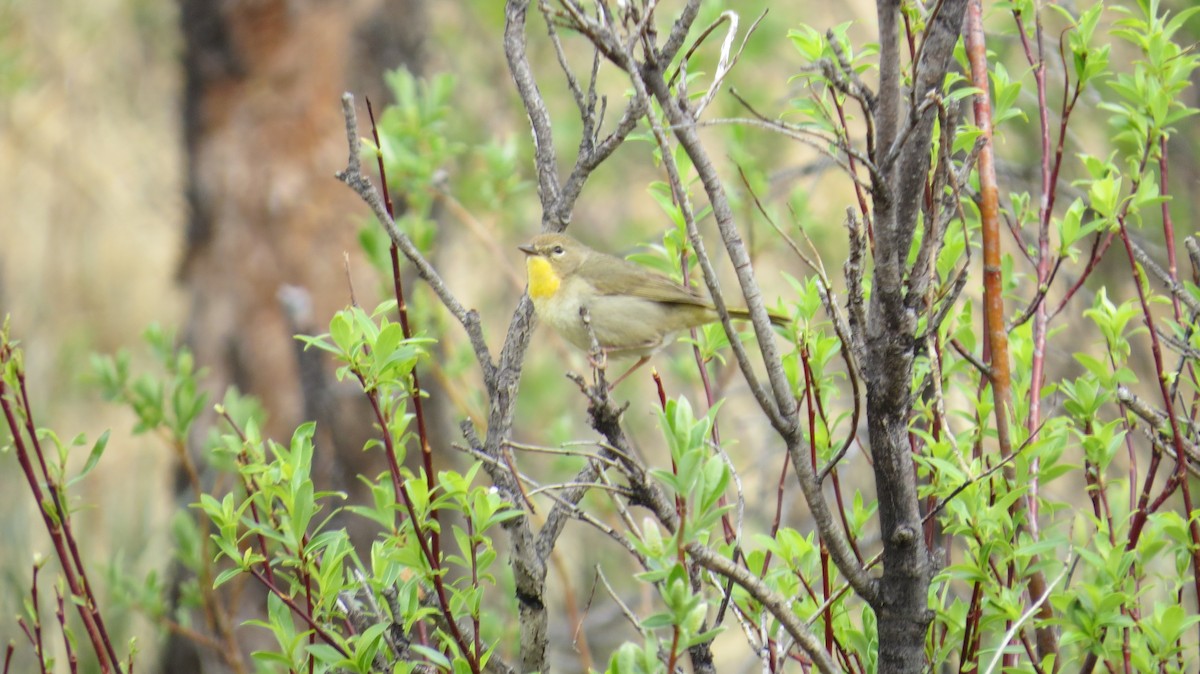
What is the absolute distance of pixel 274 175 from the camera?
19.7 ft

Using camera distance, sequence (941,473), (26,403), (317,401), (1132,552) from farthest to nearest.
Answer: (317,401) → (26,403) → (941,473) → (1132,552)

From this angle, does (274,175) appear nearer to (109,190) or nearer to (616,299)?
(616,299)

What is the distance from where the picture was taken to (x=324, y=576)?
205 cm

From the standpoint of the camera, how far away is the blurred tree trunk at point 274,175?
19.6ft

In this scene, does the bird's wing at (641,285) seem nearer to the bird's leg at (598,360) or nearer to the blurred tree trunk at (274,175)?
the bird's leg at (598,360)

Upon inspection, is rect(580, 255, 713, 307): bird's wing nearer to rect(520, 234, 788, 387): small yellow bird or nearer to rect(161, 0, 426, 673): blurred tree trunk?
rect(520, 234, 788, 387): small yellow bird

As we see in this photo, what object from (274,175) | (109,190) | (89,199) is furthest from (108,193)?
(274,175)

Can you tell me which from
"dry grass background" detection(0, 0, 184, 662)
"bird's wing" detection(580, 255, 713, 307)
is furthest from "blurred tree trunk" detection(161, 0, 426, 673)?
"bird's wing" detection(580, 255, 713, 307)

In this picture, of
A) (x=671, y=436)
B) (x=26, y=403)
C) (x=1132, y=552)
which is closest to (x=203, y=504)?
(x=26, y=403)

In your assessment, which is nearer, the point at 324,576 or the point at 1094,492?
the point at 324,576

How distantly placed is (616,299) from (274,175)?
278 cm

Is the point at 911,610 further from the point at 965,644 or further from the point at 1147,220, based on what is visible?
the point at 1147,220

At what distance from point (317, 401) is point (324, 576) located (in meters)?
3.81

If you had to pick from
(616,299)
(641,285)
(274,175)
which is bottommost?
(616,299)
